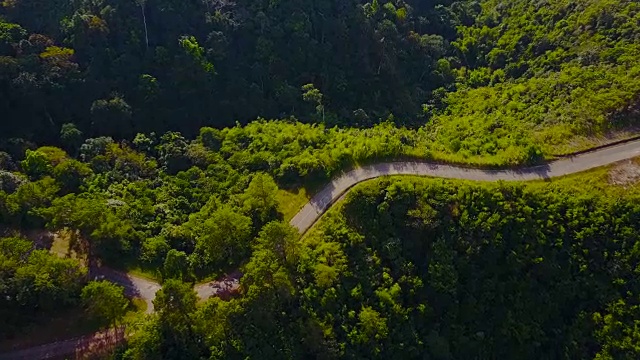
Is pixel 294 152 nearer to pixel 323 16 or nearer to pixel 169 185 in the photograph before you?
pixel 169 185

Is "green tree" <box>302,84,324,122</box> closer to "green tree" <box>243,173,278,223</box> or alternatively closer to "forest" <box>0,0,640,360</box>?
"forest" <box>0,0,640,360</box>

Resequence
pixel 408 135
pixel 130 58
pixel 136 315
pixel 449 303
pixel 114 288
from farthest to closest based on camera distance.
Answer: pixel 130 58, pixel 408 135, pixel 449 303, pixel 136 315, pixel 114 288

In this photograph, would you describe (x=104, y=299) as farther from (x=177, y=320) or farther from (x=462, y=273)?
(x=462, y=273)

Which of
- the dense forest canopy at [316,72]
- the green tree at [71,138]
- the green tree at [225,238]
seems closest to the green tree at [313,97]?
the dense forest canopy at [316,72]

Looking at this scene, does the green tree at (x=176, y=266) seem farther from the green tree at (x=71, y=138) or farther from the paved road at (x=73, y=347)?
the green tree at (x=71, y=138)

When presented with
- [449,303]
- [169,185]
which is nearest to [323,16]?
[169,185]

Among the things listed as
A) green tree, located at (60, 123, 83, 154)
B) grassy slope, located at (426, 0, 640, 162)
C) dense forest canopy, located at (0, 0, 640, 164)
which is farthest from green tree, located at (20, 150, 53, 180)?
grassy slope, located at (426, 0, 640, 162)

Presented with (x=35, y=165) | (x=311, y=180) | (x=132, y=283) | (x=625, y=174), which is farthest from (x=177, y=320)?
(x=625, y=174)
